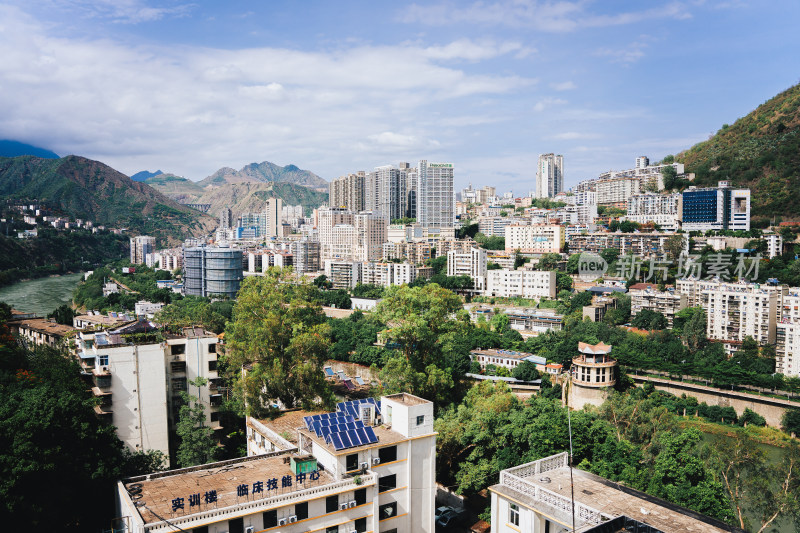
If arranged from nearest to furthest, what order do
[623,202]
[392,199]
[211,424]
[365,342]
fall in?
[211,424] < [365,342] < [623,202] < [392,199]


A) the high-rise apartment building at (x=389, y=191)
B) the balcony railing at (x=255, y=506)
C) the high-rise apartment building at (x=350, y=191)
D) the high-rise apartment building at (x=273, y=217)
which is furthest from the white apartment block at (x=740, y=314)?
the high-rise apartment building at (x=273, y=217)

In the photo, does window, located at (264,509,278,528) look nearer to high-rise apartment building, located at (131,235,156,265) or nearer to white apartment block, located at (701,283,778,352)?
white apartment block, located at (701,283,778,352)

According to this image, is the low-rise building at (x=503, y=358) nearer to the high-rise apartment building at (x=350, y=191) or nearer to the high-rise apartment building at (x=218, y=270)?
the high-rise apartment building at (x=218, y=270)

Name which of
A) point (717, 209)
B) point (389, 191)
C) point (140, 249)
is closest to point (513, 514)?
point (717, 209)

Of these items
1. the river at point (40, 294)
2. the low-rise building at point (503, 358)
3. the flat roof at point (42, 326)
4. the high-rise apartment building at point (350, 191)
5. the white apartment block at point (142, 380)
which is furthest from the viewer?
the high-rise apartment building at point (350, 191)

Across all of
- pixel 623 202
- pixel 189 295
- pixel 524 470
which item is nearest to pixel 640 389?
pixel 524 470

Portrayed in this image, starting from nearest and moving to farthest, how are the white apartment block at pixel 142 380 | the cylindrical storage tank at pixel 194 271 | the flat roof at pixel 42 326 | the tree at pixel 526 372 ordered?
the white apartment block at pixel 142 380 < the flat roof at pixel 42 326 < the tree at pixel 526 372 < the cylindrical storage tank at pixel 194 271

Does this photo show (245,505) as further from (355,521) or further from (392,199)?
→ (392,199)
